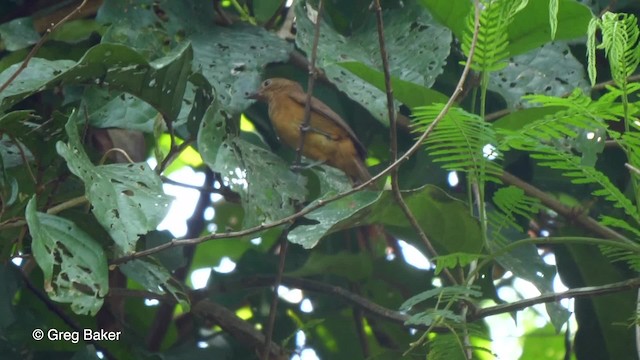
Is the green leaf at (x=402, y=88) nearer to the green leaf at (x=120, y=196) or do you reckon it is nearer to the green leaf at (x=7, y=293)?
the green leaf at (x=120, y=196)

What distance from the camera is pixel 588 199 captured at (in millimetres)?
4145

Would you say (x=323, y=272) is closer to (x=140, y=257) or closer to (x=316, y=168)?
(x=316, y=168)

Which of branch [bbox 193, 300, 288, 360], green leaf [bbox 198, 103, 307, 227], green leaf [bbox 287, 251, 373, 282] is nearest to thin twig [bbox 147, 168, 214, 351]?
branch [bbox 193, 300, 288, 360]

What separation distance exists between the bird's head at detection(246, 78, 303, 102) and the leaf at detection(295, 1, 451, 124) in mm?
440

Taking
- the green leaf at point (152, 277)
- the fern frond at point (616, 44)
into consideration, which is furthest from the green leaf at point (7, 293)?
the fern frond at point (616, 44)

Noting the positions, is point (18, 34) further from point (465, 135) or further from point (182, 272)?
point (465, 135)

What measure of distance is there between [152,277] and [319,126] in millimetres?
1540

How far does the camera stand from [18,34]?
12.3ft

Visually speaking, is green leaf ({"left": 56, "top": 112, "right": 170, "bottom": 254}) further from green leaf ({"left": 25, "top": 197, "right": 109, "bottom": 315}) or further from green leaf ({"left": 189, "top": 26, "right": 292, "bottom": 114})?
green leaf ({"left": 189, "top": 26, "right": 292, "bottom": 114})

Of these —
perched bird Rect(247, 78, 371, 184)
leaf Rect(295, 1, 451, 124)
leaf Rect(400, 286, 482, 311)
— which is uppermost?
leaf Rect(295, 1, 451, 124)

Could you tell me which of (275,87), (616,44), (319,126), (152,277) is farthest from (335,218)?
(275,87)

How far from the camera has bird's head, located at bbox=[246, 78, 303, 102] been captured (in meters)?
4.14

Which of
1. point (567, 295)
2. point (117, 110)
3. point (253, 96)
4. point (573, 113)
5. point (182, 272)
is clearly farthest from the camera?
point (182, 272)

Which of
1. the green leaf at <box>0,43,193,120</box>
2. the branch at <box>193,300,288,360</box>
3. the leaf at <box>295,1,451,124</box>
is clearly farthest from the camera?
the branch at <box>193,300,288,360</box>
